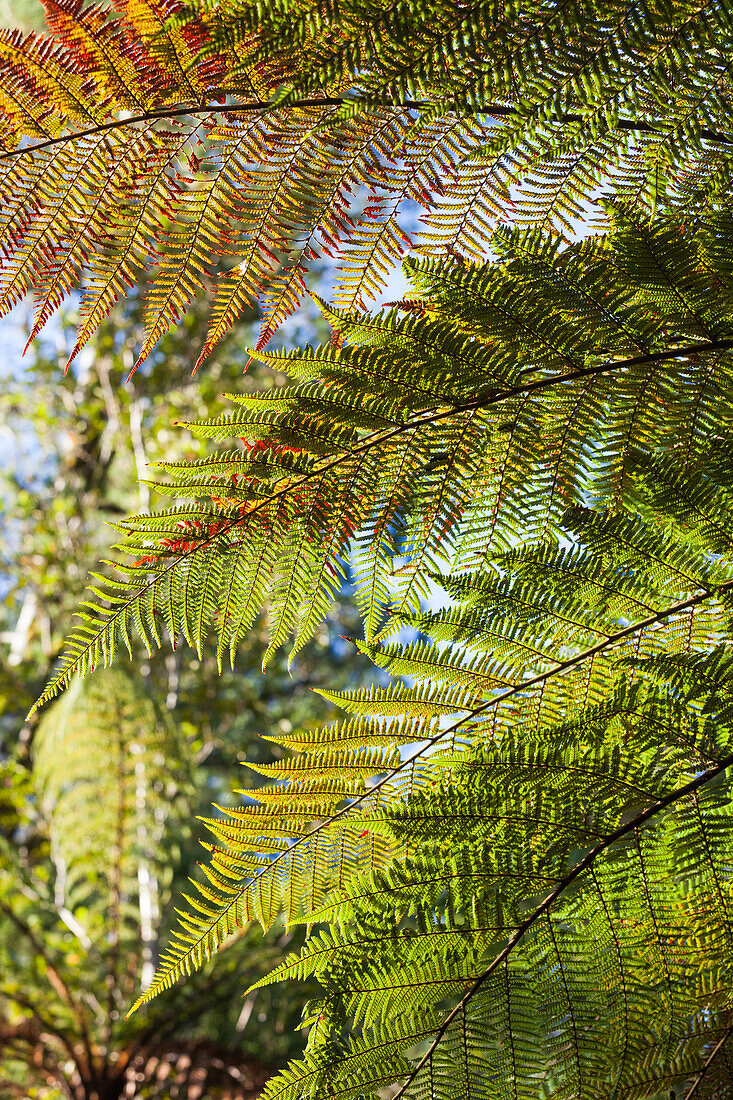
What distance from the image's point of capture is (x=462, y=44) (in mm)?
674

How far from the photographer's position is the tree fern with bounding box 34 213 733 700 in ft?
2.48

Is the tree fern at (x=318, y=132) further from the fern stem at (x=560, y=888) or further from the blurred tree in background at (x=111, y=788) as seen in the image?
the blurred tree in background at (x=111, y=788)

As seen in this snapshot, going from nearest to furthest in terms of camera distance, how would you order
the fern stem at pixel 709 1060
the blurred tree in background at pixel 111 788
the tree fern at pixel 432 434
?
the fern stem at pixel 709 1060 < the tree fern at pixel 432 434 < the blurred tree in background at pixel 111 788

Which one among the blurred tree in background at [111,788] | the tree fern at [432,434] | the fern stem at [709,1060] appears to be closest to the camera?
the fern stem at [709,1060]

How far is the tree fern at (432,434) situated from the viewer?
0.76 meters

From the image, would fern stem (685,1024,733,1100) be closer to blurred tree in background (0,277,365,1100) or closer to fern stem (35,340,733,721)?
fern stem (35,340,733,721)

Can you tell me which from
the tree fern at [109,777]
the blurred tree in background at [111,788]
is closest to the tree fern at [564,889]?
the blurred tree in background at [111,788]

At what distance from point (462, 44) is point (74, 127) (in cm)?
40

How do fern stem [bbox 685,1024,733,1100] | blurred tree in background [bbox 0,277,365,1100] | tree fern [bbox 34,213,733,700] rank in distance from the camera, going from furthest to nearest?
blurred tree in background [bbox 0,277,365,1100] < tree fern [bbox 34,213,733,700] < fern stem [bbox 685,1024,733,1100]

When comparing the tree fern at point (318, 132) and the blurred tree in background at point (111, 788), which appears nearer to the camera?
the tree fern at point (318, 132)

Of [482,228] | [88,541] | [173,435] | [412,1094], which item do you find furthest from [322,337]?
[412,1094]

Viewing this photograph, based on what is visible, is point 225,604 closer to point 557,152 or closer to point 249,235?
point 249,235

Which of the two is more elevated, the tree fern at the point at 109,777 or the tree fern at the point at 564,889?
the tree fern at the point at 109,777

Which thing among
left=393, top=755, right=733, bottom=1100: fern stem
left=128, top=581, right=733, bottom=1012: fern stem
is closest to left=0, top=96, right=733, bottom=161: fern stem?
left=128, top=581, right=733, bottom=1012: fern stem
